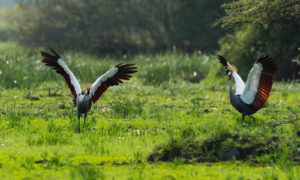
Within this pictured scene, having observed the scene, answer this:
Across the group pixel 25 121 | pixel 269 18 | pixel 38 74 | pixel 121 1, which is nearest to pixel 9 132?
pixel 25 121

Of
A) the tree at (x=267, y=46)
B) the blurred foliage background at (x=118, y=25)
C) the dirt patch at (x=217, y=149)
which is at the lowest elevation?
the dirt patch at (x=217, y=149)

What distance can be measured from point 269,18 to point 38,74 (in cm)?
890

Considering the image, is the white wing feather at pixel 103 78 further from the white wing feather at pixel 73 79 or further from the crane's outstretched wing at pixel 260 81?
the crane's outstretched wing at pixel 260 81

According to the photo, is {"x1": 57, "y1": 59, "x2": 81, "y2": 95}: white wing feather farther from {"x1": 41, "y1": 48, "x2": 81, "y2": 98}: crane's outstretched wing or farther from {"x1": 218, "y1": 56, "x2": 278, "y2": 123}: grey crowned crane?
{"x1": 218, "y1": 56, "x2": 278, "y2": 123}: grey crowned crane

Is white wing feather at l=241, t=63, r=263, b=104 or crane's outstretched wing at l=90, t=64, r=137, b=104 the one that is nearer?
white wing feather at l=241, t=63, r=263, b=104

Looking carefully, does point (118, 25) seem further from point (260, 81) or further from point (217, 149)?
point (217, 149)

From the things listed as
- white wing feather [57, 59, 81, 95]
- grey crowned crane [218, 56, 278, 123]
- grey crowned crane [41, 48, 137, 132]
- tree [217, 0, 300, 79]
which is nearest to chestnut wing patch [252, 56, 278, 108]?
grey crowned crane [218, 56, 278, 123]

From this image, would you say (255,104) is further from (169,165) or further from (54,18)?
(54,18)

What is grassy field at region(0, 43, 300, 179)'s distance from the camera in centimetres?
614

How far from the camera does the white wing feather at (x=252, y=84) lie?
808 cm

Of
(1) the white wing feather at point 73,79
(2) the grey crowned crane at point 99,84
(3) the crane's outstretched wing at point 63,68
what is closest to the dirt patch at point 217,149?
(2) the grey crowned crane at point 99,84

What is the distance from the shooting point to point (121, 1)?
3312 centimetres

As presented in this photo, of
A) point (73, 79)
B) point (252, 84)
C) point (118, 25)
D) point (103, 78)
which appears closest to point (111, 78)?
point (103, 78)

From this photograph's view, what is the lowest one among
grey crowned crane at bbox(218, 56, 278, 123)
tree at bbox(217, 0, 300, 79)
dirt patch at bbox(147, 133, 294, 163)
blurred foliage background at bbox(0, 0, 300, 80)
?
dirt patch at bbox(147, 133, 294, 163)
